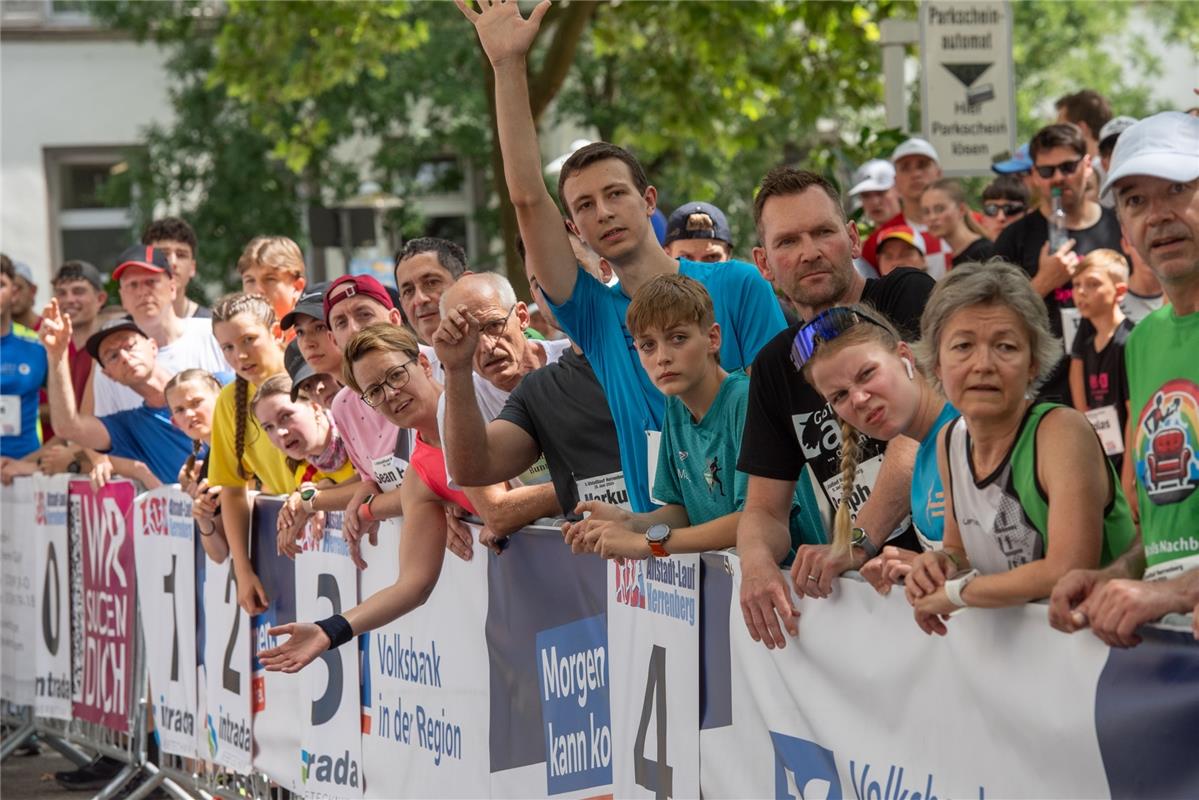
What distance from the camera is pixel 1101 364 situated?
729cm

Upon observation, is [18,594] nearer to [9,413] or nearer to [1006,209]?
[9,413]

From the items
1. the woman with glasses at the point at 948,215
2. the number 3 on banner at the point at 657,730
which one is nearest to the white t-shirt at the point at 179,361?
the woman with glasses at the point at 948,215

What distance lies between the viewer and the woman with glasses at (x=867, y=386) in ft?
13.1

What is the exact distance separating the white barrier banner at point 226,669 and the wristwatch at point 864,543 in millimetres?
3857

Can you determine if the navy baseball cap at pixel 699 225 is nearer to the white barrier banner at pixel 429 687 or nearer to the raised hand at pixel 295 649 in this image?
the white barrier banner at pixel 429 687

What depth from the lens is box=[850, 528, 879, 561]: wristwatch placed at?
3984 mm

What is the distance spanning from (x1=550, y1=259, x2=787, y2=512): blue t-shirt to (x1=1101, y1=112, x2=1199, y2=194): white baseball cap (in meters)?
1.57

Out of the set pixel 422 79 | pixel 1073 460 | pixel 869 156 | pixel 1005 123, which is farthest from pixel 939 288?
pixel 422 79

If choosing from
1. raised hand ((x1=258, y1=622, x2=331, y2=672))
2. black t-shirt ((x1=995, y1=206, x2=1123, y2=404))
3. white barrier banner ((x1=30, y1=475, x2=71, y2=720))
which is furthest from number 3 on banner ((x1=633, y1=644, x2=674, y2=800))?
white barrier banner ((x1=30, y1=475, x2=71, y2=720))

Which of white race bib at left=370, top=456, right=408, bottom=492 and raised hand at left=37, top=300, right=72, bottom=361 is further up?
raised hand at left=37, top=300, right=72, bottom=361

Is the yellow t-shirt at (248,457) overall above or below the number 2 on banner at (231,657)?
above

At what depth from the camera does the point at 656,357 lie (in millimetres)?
4613

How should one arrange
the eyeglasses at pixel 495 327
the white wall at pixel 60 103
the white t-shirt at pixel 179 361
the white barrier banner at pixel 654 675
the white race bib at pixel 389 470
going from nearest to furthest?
the white barrier banner at pixel 654 675 < the eyeglasses at pixel 495 327 < the white race bib at pixel 389 470 < the white t-shirt at pixel 179 361 < the white wall at pixel 60 103

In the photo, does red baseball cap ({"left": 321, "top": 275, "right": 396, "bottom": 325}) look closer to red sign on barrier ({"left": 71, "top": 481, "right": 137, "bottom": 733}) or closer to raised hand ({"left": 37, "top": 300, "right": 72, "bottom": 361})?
red sign on barrier ({"left": 71, "top": 481, "right": 137, "bottom": 733})
